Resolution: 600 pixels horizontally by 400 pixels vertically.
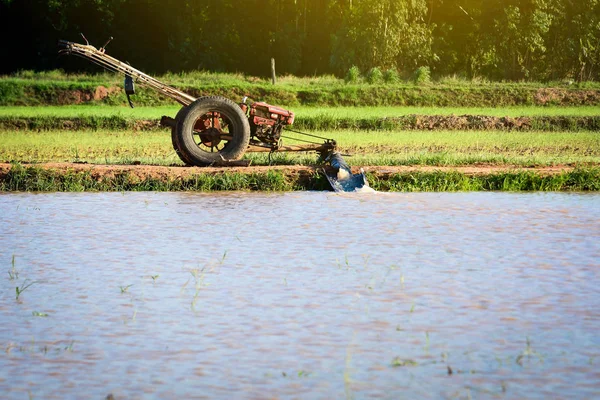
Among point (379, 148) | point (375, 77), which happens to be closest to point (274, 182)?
point (379, 148)

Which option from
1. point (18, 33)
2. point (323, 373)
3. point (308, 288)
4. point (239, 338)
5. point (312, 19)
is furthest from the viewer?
point (312, 19)

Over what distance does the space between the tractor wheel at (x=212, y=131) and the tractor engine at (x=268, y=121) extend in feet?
0.86

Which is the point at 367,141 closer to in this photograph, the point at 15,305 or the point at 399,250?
the point at 399,250

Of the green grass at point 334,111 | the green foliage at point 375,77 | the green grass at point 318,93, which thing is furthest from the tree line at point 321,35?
the green grass at point 334,111

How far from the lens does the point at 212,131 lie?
1218 centimetres

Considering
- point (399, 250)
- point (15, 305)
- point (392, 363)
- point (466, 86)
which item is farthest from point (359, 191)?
point (466, 86)

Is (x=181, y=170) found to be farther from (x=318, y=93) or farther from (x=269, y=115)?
(x=318, y=93)

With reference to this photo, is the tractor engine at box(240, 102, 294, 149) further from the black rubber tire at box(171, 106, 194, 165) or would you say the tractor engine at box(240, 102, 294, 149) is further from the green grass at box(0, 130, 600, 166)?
the black rubber tire at box(171, 106, 194, 165)

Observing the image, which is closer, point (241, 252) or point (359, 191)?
point (241, 252)

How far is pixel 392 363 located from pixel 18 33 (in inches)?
1662

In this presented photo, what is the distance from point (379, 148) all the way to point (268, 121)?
414 centimetres

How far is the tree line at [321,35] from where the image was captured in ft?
129

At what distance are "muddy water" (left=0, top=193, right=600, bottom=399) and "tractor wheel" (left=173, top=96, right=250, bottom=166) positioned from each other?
2.61 m

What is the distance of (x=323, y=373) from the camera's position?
438cm
